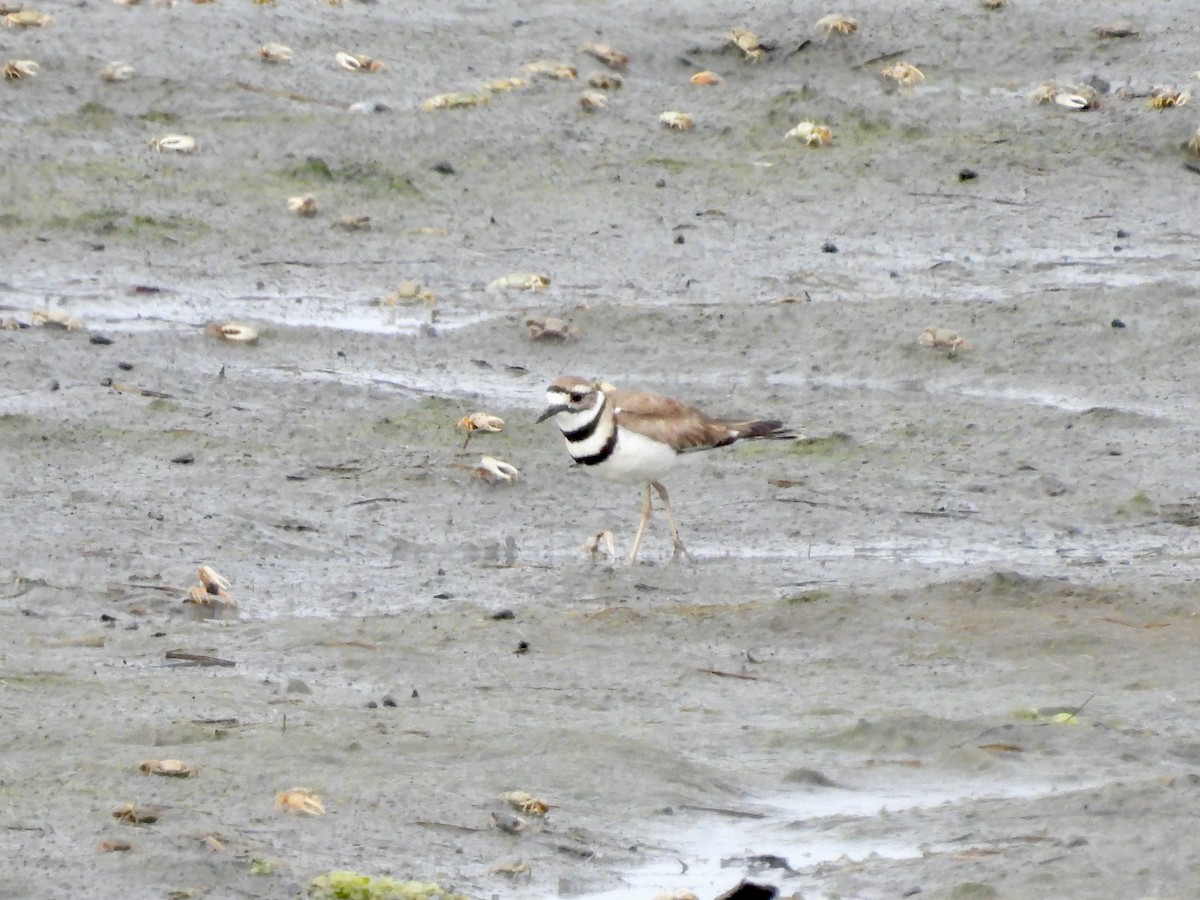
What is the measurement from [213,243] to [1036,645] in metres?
5.87

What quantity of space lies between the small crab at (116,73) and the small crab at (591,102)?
259 cm

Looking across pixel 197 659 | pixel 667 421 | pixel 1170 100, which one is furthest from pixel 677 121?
pixel 197 659

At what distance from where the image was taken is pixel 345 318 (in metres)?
11.2

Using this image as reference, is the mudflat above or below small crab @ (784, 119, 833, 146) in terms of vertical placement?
below

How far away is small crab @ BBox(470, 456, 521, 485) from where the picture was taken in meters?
9.34

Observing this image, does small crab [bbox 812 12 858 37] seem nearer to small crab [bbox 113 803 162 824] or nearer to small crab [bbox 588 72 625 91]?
small crab [bbox 588 72 625 91]

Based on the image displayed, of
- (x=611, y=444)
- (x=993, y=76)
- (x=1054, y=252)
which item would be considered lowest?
(x=611, y=444)

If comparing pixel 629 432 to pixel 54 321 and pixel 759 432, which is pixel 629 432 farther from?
pixel 54 321

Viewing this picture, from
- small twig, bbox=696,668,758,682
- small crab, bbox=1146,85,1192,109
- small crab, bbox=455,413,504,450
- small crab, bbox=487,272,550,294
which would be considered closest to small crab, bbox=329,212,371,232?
small crab, bbox=487,272,550,294

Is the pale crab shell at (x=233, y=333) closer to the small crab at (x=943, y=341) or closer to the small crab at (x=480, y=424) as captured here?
the small crab at (x=480, y=424)

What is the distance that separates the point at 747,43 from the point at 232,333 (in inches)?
202

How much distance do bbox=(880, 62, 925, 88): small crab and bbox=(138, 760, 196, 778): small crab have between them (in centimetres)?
955

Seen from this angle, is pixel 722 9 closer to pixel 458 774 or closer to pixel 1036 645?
pixel 1036 645

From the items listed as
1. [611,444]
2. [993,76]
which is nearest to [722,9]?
[993,76]
